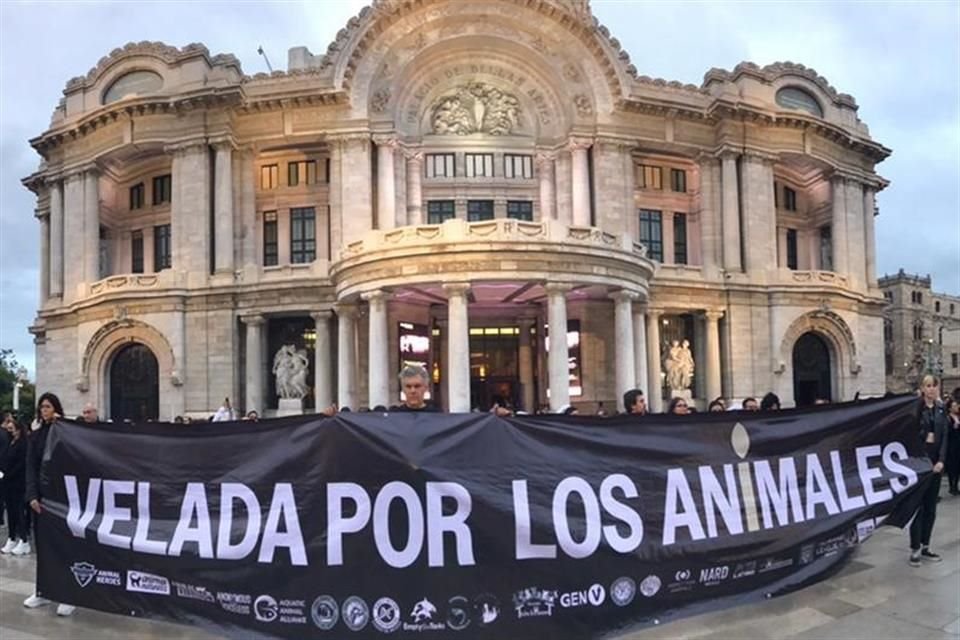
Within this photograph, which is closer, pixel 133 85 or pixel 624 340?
pixel 624 340

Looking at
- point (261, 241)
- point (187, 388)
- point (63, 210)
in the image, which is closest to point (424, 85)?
point (261, 241)

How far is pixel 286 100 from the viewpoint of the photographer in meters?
31.6

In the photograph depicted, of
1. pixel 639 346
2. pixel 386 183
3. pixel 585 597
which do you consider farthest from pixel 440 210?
pixel 585 597

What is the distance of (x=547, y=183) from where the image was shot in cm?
3303

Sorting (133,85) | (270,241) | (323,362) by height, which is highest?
(133,85)

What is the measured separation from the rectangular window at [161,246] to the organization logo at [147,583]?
105 ft

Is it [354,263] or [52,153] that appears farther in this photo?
[52,153]

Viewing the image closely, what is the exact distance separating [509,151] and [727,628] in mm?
28762

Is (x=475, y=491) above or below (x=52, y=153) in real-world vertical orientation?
below

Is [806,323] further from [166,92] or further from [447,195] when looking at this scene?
[166,92]

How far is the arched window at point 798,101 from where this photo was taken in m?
36.8

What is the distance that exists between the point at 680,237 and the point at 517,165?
919 centimetres

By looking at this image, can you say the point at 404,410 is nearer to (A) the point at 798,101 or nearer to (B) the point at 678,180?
(B) the point at 678,180

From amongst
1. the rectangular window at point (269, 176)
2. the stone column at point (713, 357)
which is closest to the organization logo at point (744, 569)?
the stone column at point (713, 357)
